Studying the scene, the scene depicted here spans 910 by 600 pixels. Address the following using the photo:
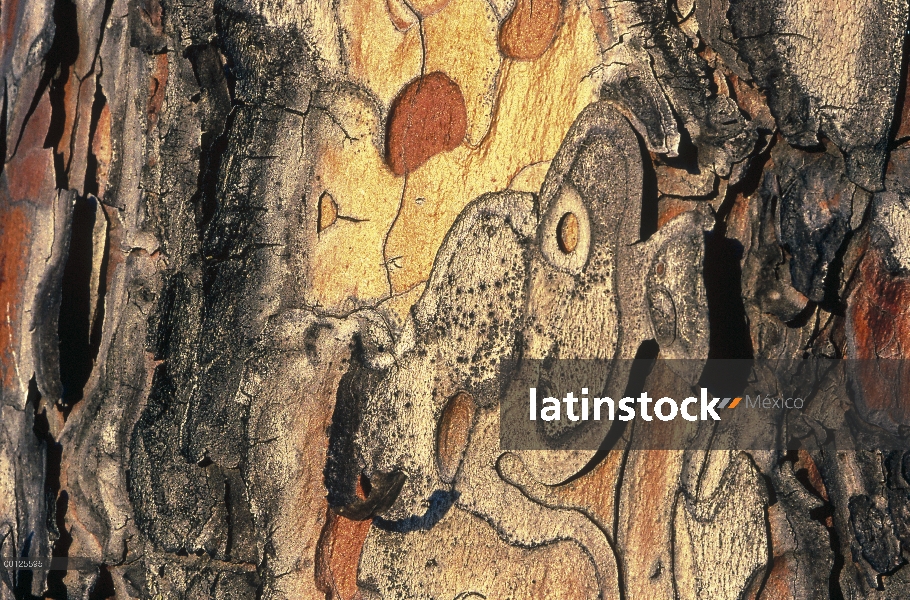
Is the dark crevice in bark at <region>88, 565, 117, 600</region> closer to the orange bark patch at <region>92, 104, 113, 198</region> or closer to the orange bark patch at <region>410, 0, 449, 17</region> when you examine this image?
the orange bark patch at <region>92, 104, 113, 198</region>

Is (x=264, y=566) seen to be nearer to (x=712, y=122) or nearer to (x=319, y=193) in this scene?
(x=319, y=193)

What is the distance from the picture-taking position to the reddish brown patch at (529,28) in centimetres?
104

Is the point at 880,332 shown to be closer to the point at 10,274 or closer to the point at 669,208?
the point at 669,208

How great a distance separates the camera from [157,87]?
3.99 feet

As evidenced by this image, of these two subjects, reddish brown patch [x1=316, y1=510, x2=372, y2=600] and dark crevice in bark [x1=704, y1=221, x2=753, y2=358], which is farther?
reddish brown patch [x1=316, y1=510, x2=372, y2=600]

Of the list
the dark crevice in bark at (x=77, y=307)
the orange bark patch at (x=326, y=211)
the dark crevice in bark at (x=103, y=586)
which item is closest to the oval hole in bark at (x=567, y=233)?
the orange bark patch at (x=326, y=211)

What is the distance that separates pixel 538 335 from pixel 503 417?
0.11 m

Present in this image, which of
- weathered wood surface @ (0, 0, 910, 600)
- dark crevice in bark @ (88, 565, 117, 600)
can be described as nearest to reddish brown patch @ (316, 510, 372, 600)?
weathered wood surface @ (0, 0, 910, 600)

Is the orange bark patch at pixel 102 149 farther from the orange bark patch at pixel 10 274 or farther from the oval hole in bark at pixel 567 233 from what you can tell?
the oval hole in bark at pixel 567 233

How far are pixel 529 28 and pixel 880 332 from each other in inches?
21.4

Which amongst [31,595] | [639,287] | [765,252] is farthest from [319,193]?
[31,595]

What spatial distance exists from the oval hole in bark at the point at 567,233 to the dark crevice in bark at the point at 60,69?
2.59ft

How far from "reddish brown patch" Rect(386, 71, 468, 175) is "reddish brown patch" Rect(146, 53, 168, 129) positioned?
35 centimetres

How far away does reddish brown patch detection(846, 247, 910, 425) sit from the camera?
94 cm
